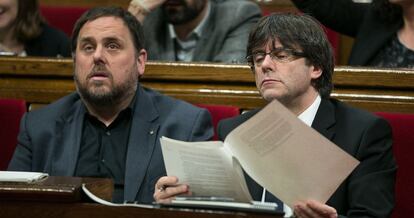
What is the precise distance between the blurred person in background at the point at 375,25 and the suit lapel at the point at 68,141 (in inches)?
21.6

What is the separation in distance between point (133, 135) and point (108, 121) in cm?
8

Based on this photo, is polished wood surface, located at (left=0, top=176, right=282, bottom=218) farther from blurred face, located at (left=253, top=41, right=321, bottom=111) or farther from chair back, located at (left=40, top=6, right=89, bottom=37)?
chair back, located at (left=40, top=6, right=89, bottom=37)

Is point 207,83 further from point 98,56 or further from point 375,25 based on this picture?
point 375,25

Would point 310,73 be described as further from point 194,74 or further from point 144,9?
point 144,9

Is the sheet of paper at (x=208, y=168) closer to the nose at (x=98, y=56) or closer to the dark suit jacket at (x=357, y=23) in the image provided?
the nose at (x=98, y=56)

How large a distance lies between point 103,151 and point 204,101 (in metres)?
0.23

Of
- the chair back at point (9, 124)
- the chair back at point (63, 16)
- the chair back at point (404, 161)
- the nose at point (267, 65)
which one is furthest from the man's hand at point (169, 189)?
the chair back at point (63, 16)

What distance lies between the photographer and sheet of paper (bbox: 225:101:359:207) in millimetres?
1025

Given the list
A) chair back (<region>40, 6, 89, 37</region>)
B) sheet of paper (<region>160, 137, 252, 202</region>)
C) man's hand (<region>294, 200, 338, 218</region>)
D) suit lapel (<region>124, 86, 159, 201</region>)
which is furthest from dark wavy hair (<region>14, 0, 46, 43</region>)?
man's hand (<region>294, 200, 338, 218</region>)

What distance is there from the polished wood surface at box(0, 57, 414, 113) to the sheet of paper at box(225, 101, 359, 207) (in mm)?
524

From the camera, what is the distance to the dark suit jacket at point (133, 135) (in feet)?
4.82

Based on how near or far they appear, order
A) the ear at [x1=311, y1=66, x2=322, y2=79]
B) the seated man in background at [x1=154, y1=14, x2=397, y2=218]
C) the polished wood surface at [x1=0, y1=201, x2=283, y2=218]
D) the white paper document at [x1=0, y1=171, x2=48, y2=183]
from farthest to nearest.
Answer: the ear at [x1=311, y1=66, x2=322, y2=79] < the seated man in background at [x1=154, y1=14, x2=397, y2=218] < the white paper document at [x1=0, y1=171, x2=48, y2=183] < the polished wood surface at [x1=0, y1=201, x2=283, y2=218]

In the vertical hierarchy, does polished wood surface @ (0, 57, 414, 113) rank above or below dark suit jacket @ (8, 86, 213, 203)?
above

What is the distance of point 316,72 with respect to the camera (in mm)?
1345
